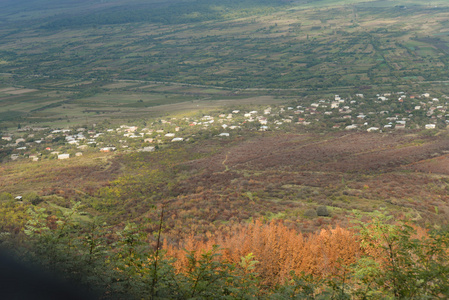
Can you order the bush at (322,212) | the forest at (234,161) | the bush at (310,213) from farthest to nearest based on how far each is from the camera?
the bush at (322,212) → the bush at (310,213) → the forest at (234,161)

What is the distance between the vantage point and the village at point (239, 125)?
52.2 metres

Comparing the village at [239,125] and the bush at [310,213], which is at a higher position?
the bush at [310,213]

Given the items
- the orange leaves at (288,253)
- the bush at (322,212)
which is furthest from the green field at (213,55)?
the orange leaves at (288,253)

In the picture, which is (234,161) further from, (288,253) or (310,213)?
(288,253)

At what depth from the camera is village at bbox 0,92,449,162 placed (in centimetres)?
5216

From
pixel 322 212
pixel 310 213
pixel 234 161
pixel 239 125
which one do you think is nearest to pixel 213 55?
pixel 239 125

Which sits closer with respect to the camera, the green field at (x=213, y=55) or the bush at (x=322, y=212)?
the bush at (x=322, y=212)

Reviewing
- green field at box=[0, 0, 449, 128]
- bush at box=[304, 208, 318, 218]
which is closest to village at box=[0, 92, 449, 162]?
green field at box=[0, 0, 449, 128]

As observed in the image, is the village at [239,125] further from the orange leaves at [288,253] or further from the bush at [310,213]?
the orange leaves at [288,253]

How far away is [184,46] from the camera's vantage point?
146 meters

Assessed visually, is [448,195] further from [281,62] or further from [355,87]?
[281,62]

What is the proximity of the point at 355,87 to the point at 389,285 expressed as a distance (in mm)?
84984

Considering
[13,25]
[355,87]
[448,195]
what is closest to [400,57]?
[355,87]

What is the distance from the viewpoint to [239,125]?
206 ft
